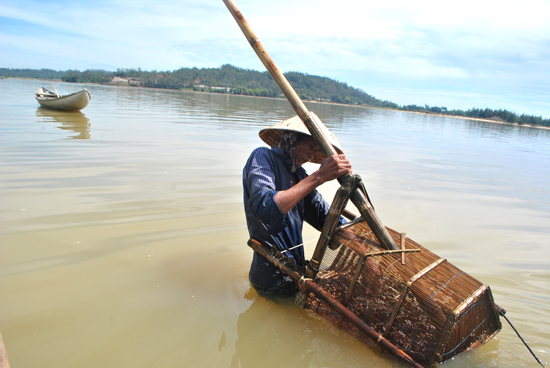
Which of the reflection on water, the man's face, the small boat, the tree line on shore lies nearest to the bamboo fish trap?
the man's face

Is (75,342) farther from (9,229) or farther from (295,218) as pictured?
(9,229)

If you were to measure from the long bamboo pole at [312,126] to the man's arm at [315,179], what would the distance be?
0.23 feet

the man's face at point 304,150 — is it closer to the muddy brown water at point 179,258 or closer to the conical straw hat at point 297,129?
the conical straw hat at point 297,129

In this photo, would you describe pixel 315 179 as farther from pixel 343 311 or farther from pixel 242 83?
pixel 242 83

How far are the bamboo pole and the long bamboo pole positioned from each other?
1.44ft

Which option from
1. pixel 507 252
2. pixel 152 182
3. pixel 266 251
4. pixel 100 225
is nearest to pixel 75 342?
pixel 266 251

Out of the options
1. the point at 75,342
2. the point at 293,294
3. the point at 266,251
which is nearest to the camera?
the point at 75,342

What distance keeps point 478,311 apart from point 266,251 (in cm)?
125

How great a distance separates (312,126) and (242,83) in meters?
128

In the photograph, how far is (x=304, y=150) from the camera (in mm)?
2377

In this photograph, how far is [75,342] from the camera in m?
2.16

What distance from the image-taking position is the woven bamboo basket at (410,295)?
1.76 metres

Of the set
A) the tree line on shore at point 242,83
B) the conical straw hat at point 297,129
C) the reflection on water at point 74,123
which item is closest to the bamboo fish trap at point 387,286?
the conical straw hat at point 297,129

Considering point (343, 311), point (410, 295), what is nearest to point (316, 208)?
point (343, 311)
